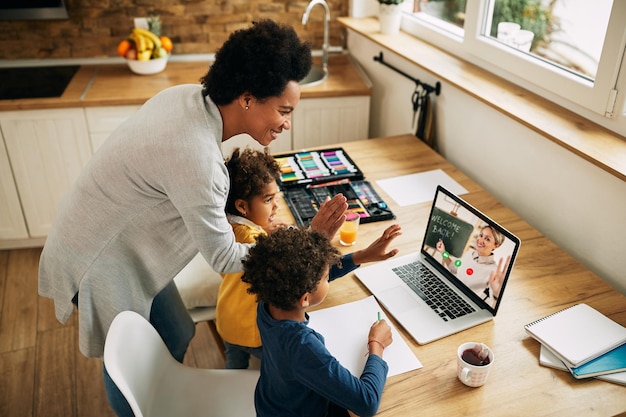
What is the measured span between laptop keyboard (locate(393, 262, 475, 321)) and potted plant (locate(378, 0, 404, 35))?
4.80 ft

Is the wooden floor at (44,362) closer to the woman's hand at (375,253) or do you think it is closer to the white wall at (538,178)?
the woman's hand at (375,253)

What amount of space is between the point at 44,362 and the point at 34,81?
58.0 inches

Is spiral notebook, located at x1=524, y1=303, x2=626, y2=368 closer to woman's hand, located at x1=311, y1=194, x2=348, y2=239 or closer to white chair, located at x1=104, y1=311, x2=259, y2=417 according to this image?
woman's hand, located at x1=311, y1=194, x2=348, y2=239

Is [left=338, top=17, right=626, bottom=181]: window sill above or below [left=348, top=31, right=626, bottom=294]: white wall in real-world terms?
above

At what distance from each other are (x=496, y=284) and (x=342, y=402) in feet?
1.74

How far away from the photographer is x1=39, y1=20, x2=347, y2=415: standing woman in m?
1.33

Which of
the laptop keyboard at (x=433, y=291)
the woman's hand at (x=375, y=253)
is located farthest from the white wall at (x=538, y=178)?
the woman's hand at (x=375, y=253)

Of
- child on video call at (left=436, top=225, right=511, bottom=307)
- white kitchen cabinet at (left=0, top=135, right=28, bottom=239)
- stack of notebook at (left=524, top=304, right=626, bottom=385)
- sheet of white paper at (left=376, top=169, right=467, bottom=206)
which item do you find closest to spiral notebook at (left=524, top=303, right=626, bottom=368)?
stack of notebook at (left=524, top=304, right=626, bottom=385)

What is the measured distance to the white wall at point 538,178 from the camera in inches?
64.3

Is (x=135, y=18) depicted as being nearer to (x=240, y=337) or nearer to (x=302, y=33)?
(x=302, y=33)

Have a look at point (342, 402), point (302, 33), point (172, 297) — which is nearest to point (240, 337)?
point (172, 297)

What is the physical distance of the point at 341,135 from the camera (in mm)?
3055

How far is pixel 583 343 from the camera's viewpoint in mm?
1351

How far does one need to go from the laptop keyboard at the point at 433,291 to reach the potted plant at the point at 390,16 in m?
1.46
